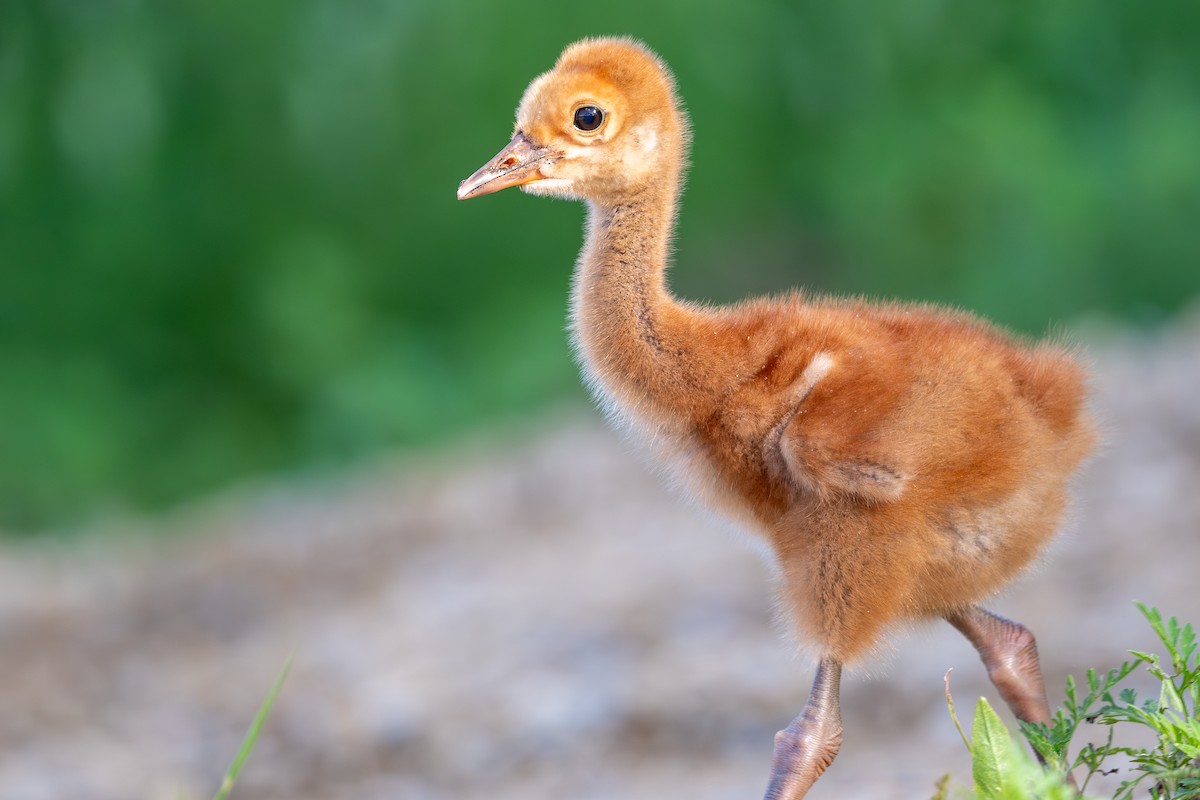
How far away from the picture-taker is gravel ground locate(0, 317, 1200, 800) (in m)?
4.59

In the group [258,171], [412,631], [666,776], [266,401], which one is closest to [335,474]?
[266,401]

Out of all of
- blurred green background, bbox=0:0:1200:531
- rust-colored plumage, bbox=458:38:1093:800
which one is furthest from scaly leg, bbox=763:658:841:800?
blurred green background, bbox=0:0:1200:531

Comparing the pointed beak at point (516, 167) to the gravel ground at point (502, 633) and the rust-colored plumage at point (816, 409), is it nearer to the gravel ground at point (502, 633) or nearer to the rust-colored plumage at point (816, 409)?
the rust-colored plumage at point (816, 409)

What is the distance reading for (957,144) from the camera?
807 cm

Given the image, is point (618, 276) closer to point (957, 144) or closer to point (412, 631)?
point (412, 631)

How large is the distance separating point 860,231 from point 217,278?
3254 millimetres

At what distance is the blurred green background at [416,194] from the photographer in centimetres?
783

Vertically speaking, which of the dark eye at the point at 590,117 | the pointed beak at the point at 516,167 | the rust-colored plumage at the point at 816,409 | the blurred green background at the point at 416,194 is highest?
the blurred green background at the point at 416,194

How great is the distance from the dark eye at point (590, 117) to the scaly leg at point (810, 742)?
1064 mm

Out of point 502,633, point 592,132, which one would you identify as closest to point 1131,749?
point 592,132

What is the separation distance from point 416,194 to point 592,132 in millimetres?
5450

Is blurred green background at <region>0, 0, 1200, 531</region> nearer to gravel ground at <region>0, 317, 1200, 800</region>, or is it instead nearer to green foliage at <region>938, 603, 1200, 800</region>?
gravel ground at <region>0, 317, 1200, 800</region>

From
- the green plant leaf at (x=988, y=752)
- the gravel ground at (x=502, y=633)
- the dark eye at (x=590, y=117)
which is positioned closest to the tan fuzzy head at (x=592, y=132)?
the dark eye at (x=590, y=117)

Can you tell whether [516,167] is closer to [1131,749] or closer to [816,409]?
[816,409]
